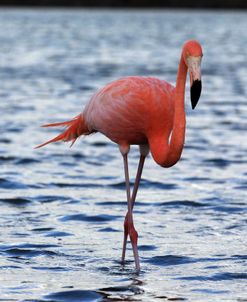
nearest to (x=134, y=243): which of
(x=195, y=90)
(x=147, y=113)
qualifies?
(x=147, y=113)

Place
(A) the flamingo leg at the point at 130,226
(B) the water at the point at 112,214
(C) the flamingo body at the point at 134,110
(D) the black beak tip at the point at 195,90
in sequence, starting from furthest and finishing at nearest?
(A) the flamingo leg at the point at 130,226
(C) the flamingo body at the point at 134,110
(B) the water at the point at 112,214
(D) the black beak tip at the point at 195,90

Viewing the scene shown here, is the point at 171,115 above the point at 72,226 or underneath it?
above

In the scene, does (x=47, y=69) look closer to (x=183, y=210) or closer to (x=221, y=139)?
(x=221, y=139)

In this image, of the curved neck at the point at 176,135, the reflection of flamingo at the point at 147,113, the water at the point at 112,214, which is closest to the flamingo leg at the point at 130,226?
the reflection of flamingo at the point at 147,113

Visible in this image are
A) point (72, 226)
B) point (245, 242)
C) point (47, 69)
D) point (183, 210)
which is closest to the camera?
point (245, 242)

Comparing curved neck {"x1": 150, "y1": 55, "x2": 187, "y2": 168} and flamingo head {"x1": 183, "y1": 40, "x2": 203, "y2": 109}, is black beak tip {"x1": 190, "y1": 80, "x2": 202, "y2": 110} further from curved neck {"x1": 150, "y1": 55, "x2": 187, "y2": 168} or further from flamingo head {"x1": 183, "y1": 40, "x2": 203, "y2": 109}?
curved neck {"x1": 150, "y1": 55, "x2": 187, "y2": 168}

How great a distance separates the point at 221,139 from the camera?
1518cm

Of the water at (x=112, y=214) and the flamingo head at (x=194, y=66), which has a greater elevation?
the flamingo head at (x=194, y=66)

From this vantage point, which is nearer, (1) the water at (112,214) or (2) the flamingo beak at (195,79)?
(2) the flamingo beak at (195,79)

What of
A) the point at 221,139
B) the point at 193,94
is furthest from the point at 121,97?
the point at 221,139

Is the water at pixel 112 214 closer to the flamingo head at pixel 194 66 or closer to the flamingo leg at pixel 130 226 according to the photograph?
the flamingo leg at pixel 130 226

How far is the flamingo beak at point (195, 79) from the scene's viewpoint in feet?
24.4

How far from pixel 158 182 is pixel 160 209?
4.87 feet

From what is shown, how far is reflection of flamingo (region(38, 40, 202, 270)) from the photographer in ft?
25.1
